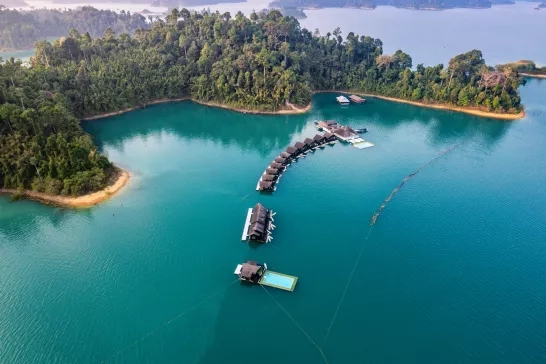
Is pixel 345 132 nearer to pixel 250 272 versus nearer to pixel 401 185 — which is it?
pixel 401 185

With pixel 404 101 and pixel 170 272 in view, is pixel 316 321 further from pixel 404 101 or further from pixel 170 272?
pixel 404 101

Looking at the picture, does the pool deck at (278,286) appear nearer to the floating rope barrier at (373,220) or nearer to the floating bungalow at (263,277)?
the floating bungalow at (263,277)

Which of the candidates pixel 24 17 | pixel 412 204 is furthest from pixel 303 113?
pixel 24 17

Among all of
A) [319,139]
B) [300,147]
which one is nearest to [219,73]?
[319,139]

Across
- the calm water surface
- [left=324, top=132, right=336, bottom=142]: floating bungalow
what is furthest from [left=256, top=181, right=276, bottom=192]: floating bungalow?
the calm water surface

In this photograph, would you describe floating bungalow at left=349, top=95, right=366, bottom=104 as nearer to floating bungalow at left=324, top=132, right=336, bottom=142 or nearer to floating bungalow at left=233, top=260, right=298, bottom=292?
floating bungalow at left=324, top=132, right=336, bottom=142
